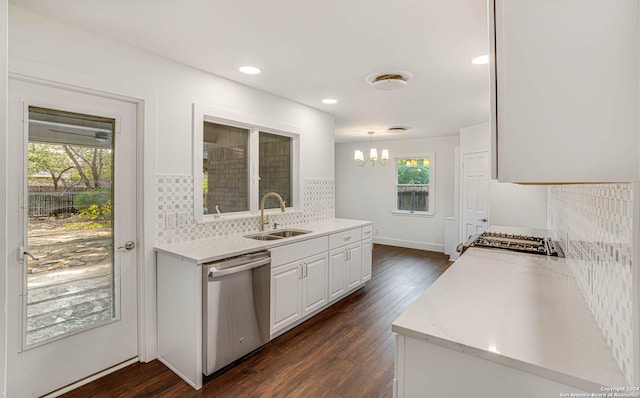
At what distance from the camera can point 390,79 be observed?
2.88 metres

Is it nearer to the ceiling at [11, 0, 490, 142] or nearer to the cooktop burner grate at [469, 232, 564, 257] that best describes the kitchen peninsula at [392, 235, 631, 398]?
the cooktop burner grate at [469, 232, 564, 257]

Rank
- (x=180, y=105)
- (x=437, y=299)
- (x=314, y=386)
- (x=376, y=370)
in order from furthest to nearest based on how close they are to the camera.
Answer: (x=180, y=105), (x=376, y=370), (x=314, y=386), (x=437, y=299)

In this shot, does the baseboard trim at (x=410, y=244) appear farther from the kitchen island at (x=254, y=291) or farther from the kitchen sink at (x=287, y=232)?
the kitchen sink at (x=287, y=232)

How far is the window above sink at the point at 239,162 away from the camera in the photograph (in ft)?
9.22

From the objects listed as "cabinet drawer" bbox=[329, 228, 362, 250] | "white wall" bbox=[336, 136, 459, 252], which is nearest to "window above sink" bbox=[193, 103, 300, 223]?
"cabinet drawer" bbox=[329, 228, 362, 250]

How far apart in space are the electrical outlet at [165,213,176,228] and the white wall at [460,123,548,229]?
14.1 feet

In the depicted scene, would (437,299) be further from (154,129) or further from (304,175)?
(304,175)

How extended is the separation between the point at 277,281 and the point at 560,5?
8.14 ft

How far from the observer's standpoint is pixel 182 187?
8.70ft

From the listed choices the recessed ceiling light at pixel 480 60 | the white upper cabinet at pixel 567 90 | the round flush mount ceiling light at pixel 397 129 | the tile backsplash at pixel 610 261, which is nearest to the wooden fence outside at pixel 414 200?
the round flush mount ceiling light at pixel 397 129

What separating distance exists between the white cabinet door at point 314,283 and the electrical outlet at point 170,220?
4.00 feet

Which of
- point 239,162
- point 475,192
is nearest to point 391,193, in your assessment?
point 475,192

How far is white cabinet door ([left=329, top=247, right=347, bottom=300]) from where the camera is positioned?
11.1 ft

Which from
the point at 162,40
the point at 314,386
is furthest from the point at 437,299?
the point at 162,40
